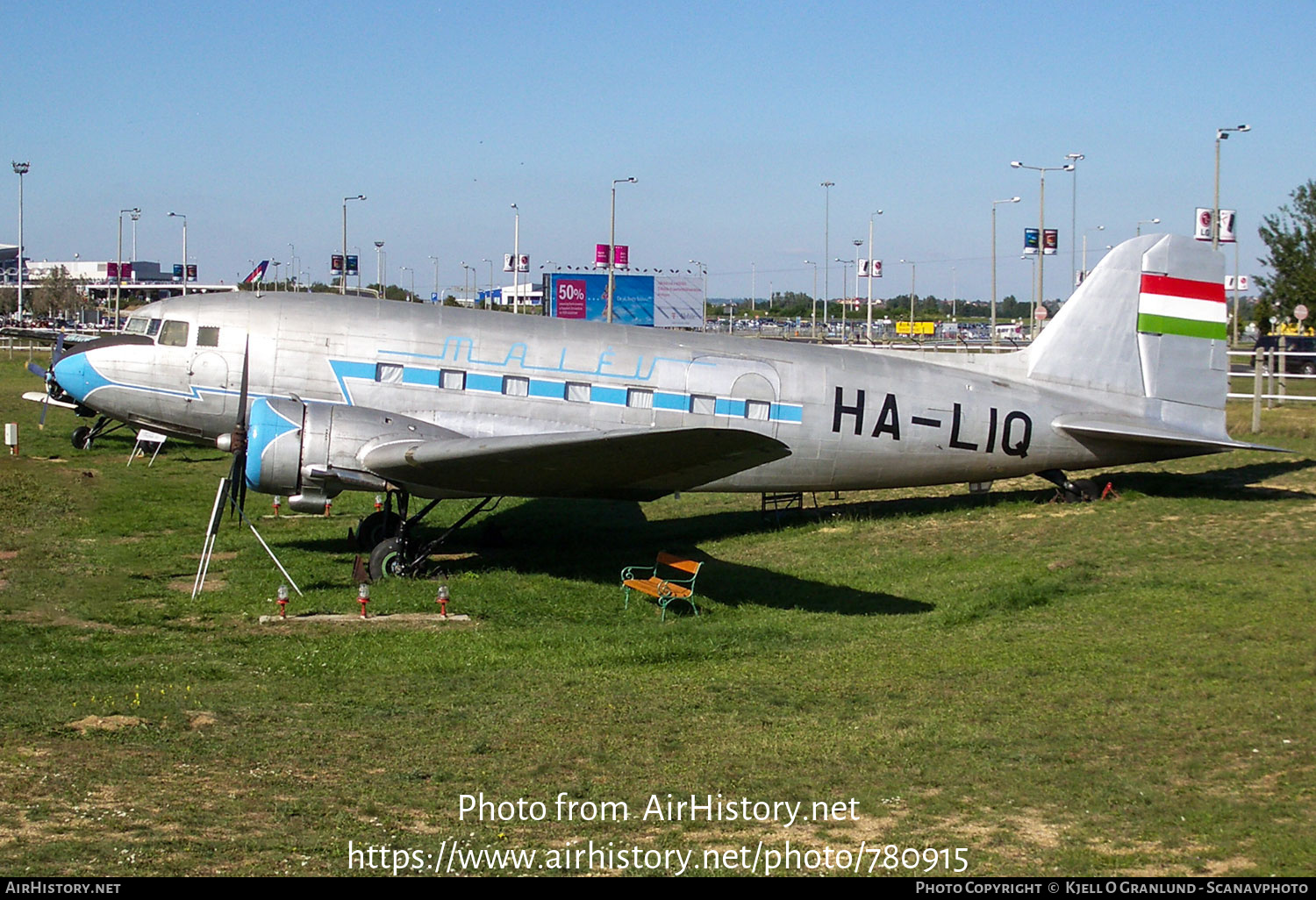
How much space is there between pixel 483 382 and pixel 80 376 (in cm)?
560

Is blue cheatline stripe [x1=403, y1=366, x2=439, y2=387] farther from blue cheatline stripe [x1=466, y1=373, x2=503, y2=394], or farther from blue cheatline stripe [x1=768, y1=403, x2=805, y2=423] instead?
blue cheatline stripe [x1=768, y1=403, x2=805, y2=423]

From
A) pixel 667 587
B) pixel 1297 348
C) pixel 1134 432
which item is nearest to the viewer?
pixel 667 587

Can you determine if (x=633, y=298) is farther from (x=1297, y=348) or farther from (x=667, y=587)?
(x=667, y=587)

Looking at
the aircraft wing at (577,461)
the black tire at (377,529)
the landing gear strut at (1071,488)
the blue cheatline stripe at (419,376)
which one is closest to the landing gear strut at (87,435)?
the black tire at (377,529)

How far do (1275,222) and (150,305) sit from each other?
42625 millimetres

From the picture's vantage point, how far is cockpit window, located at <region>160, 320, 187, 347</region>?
15625mm

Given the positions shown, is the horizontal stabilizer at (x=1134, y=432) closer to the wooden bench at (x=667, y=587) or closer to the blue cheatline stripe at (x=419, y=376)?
the wooden bench at (x=667, y=587)

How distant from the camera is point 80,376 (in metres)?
15.8

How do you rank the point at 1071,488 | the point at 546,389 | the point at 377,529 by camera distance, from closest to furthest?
1. the point at 546,389
2. the point at 377,529
3. the point at 1071,488

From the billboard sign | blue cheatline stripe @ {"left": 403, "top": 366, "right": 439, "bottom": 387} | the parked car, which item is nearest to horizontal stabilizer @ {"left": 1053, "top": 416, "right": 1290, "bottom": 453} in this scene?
blue cheatline stripe @ {"left": 403, "top": 366, "right": 439, "bottom": 387}

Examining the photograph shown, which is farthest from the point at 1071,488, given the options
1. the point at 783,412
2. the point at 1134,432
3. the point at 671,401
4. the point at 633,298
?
the point at 633,298

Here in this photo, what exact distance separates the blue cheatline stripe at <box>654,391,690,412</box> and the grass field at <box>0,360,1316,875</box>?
7.76 ft

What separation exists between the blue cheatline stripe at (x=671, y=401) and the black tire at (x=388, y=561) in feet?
13.5

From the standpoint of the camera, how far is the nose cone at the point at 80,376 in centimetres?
1573
